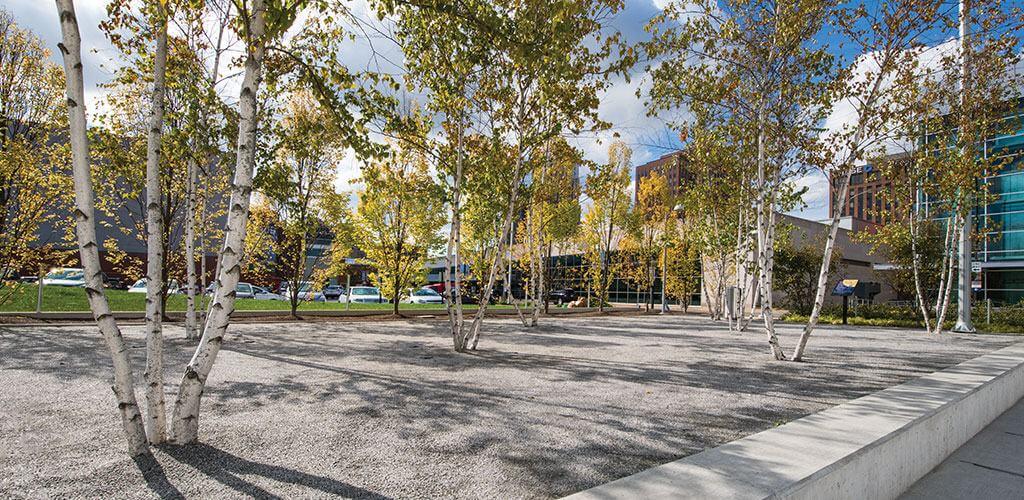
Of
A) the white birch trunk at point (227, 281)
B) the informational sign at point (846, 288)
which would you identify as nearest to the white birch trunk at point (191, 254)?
the white birch trunk at point (227, 281)

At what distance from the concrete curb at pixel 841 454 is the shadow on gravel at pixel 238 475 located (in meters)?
1.52

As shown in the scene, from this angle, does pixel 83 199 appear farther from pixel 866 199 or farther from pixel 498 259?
pixel 866 199

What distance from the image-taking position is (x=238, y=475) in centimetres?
318

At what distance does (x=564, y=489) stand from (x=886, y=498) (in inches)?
96.2

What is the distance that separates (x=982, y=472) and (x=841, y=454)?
2453 millimetres

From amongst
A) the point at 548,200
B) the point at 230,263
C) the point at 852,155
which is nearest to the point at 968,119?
the point at 852,155

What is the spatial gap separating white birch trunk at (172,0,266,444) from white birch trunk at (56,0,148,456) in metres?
0.39

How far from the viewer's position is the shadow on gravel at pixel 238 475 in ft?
9.67

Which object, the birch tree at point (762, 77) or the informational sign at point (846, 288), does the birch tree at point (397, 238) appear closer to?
the birch tree at point (762, 77)

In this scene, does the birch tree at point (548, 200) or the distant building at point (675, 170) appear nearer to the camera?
the birch tree at point (548, 200)

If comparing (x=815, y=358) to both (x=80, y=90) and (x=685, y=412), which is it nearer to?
(x=685, y=412)

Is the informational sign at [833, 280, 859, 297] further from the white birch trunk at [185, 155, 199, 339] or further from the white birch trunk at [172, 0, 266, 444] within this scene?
the white birch trunk at [172, 0, 266, 444]

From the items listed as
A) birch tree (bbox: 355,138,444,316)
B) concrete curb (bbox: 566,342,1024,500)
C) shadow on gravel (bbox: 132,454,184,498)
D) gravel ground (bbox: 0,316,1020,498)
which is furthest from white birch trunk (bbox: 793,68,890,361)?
birch tree (bbox: 355,138,444,316)

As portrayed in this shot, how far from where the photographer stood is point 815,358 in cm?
960
